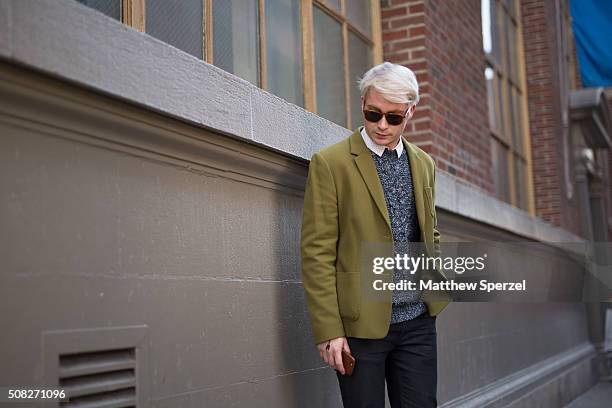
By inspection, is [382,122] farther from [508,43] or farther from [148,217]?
[508,43]

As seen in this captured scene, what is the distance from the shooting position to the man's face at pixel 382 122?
3023 mm

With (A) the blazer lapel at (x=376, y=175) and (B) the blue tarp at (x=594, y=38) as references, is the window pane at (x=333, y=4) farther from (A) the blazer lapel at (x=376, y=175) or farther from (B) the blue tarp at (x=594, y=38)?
(B) the blue tarp at (x=594, y=38)

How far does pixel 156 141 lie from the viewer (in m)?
2.70

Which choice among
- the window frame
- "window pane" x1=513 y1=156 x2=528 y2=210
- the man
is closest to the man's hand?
the man

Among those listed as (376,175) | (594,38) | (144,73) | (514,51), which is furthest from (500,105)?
(144,73)

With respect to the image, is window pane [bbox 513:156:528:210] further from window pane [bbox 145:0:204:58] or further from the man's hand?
the man's hand

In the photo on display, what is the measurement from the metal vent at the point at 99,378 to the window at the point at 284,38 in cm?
134

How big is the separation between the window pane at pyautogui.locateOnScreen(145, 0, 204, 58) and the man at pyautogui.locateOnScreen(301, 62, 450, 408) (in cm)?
87

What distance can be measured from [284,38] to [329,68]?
613mm

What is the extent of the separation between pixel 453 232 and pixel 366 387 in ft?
9.40

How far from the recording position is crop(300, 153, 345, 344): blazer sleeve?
115 inches

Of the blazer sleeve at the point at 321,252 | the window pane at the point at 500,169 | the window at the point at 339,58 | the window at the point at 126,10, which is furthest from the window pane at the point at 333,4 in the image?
the window pane at the point at 500,169

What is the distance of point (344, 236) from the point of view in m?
3.06

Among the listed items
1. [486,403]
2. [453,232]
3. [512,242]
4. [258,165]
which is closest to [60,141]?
[258,165]
